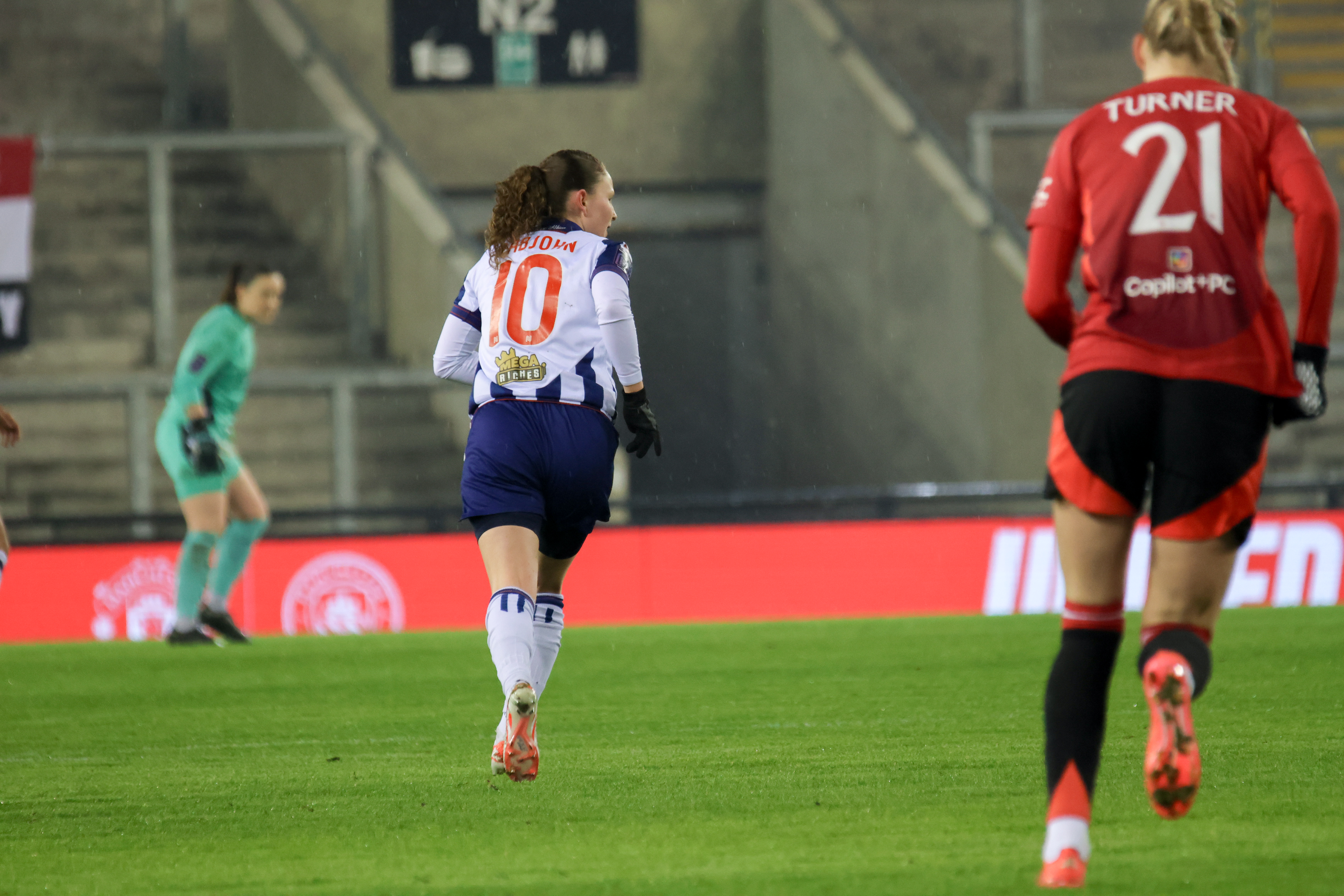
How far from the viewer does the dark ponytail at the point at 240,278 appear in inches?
388

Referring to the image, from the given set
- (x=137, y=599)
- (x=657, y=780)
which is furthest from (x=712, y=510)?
(x=657, y=780)

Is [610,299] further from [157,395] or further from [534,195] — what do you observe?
[157,395]

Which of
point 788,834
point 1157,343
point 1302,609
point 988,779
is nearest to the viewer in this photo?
point 1157,343

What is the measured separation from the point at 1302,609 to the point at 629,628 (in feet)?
13.3

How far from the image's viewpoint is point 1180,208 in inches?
126

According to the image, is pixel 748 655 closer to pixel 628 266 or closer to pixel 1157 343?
pixel 628 266

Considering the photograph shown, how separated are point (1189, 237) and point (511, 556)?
2111mm

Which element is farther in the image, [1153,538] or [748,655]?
[748,655]

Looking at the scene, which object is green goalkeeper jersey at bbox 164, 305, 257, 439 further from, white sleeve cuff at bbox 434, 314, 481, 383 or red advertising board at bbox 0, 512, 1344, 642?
white sleeve cuff at bbox 434, 314, 481, 383

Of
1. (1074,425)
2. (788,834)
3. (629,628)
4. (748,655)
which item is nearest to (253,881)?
(788,834)

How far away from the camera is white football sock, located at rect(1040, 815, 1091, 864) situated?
3119 mm

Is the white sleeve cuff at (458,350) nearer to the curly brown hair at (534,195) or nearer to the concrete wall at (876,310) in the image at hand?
the curly brown hair at (534,195)

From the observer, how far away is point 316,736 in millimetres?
6281

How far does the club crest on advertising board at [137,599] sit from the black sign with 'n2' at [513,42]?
6.64 m
